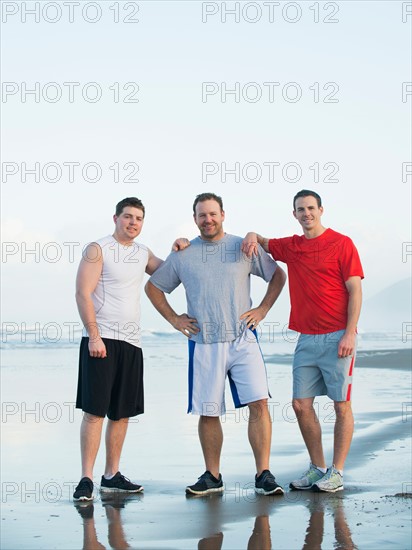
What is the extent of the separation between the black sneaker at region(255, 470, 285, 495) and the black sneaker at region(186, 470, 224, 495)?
250mm

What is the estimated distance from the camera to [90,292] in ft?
18.0

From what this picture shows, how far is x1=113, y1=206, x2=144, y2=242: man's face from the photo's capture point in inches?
221

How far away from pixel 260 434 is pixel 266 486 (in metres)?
0.35

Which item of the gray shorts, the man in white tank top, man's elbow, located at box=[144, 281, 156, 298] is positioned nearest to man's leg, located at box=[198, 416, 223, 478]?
the man in white tank top

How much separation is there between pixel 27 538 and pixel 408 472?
281 centimetres

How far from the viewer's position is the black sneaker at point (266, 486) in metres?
5.29

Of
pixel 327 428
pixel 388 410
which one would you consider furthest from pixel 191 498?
pixel 388 410

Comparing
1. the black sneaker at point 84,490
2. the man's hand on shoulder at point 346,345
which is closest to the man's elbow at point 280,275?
the man's hand on shoulder at point 346,345

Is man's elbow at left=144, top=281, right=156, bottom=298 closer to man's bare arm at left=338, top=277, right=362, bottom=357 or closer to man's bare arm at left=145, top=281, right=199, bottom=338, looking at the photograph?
man's bare arm at left=145, top=281, right=199, bottom=338

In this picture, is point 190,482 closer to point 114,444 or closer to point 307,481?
point 114,444

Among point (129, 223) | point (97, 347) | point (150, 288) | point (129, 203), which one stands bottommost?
point (97, 347)

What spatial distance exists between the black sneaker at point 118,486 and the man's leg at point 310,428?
110 cm

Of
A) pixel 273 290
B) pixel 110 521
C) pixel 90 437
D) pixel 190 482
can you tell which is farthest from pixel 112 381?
pixel 273 290

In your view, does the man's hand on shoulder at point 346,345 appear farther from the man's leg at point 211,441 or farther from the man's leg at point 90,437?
the man's leg at point 90,437
